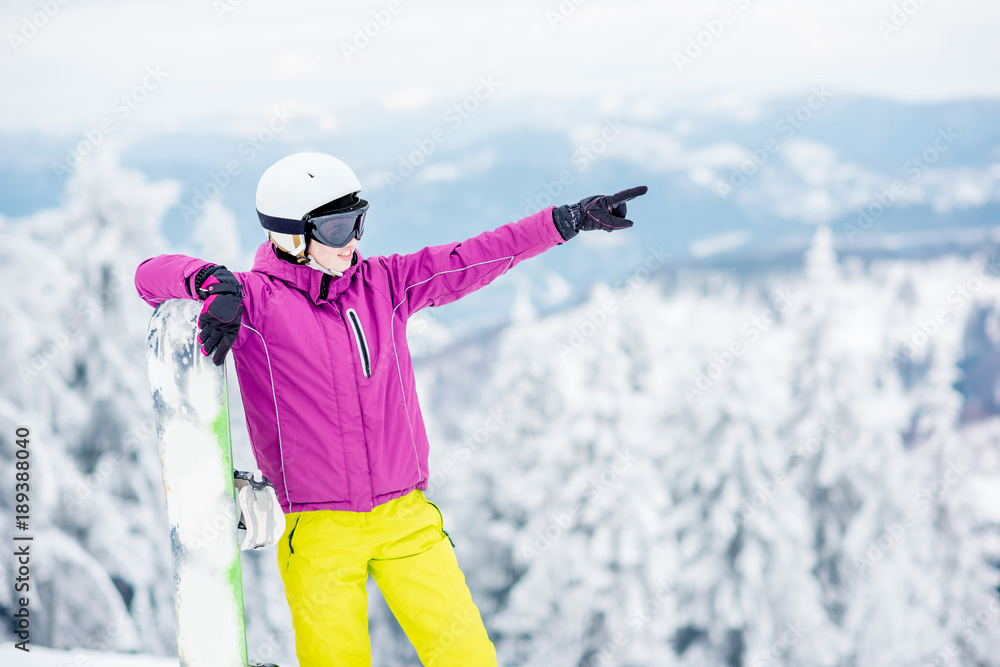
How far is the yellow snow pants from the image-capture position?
223 centimetres

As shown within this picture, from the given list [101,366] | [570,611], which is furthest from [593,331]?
[101,366]

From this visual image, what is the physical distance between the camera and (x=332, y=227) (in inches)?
88.0

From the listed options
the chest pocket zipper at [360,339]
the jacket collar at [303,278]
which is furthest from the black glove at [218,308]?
the chest pocket zipper at [360,339]

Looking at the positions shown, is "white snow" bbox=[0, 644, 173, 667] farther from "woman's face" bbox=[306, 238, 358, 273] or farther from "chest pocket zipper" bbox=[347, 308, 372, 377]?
"woman's face" bbox=[306, 238, 358, 273]

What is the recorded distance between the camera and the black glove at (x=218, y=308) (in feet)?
6.42

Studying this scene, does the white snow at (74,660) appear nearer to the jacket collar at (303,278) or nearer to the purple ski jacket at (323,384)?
the purple ski jacket at (323,384)

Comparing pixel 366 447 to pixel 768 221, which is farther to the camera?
pixel 768 221

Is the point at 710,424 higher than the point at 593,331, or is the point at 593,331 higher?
the point at 593,331

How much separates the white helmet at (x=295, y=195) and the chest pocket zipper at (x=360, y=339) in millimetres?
144

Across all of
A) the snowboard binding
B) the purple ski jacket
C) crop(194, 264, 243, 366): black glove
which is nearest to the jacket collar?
the purple ski jacket

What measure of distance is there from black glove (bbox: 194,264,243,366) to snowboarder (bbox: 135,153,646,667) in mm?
153

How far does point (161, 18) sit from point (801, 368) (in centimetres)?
1064

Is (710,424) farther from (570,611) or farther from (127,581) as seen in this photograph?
(127,581)

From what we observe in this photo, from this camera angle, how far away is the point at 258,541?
2230mm
